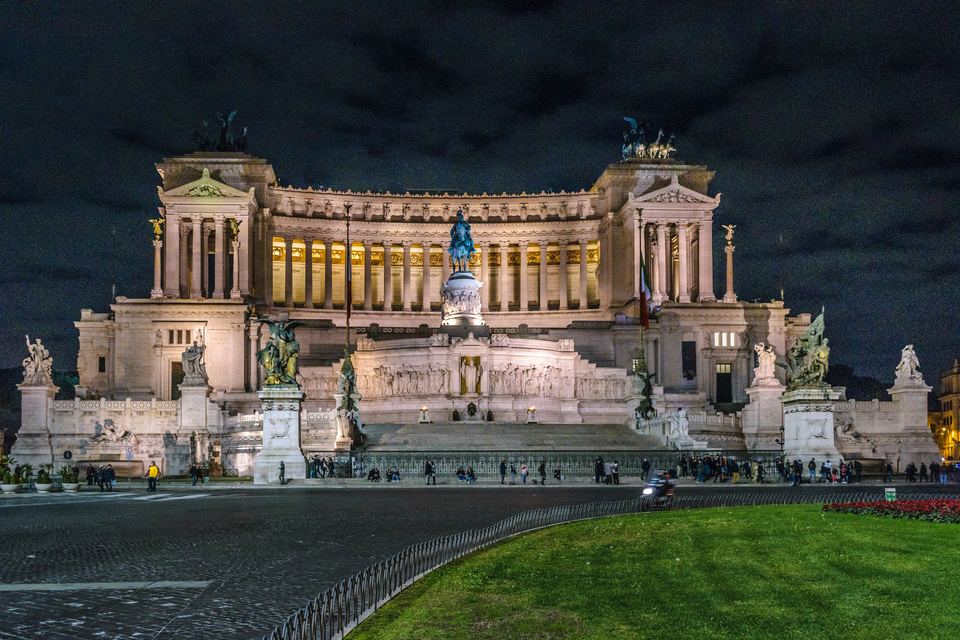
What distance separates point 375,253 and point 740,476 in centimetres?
6713

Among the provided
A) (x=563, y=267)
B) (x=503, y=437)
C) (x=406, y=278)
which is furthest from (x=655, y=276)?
(x=503, y=437)

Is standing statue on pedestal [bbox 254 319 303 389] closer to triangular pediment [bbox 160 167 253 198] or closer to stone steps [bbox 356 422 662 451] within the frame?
stone steps [bbox 356 422 662 451]

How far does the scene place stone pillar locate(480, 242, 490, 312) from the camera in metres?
102

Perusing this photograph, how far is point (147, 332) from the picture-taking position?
260 ft

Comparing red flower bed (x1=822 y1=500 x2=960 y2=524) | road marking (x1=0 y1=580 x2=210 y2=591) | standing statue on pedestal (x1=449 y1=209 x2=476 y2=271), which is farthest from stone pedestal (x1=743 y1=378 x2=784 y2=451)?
road marking (x1=0 y1=580 x2=210 y2=591)

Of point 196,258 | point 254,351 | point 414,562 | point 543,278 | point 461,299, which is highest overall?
point 196,258

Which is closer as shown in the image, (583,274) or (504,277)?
(583,274)

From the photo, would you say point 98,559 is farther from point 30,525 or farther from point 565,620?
point 565,620

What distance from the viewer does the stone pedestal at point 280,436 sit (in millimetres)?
41312

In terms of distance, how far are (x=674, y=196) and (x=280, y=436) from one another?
5785cm

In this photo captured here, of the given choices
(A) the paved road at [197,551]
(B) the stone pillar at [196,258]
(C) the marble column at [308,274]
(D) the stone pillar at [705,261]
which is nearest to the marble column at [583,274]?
(D) the stone pillar at [705,261]

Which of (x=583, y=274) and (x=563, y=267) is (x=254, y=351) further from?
(x=583, y=274)

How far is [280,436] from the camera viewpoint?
4181 centimetres

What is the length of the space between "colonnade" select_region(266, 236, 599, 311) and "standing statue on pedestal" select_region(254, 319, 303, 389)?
54.4 meters
